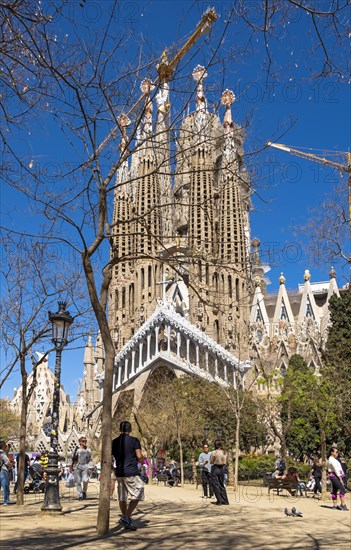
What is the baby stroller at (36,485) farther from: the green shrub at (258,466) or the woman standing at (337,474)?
the green shrub at (258,466)

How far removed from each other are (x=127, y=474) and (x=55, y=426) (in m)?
3.01

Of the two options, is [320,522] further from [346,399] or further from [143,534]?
[346,399]

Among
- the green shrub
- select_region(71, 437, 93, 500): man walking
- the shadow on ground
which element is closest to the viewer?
the shadow on ground

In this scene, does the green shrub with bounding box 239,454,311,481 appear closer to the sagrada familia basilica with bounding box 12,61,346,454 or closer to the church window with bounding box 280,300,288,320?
the sagrada familia basilica with bounding box 12,61,346,454

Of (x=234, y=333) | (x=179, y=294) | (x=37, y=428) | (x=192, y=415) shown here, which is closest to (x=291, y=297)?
(x=179, y=294)

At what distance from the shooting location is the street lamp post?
8.82 metres

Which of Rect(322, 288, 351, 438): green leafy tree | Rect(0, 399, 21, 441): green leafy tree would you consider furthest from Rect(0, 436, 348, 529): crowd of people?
Rect(0, 399, 21, 441): green leafy tree

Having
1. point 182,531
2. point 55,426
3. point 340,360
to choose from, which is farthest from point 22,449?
point 340,360

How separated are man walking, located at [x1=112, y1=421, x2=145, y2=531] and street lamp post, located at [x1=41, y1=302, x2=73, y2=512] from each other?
2.00 m

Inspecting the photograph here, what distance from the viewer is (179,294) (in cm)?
6256

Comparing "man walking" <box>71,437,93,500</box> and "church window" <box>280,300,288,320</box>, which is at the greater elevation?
"church window" <box>280,300,288,320</box>

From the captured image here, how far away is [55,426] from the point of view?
9.74 meters

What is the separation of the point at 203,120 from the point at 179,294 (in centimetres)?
5395

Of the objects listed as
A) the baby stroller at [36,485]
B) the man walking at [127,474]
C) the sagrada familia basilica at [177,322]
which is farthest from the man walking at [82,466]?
the sagrada familia basilica at [177,322]
